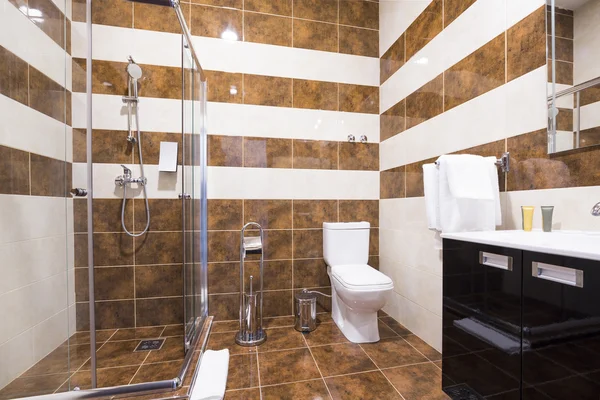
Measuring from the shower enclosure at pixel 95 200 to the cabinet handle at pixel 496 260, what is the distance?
1573 mm

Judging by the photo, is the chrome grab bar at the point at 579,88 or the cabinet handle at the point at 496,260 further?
the chrome grab bar at the point at 579,88

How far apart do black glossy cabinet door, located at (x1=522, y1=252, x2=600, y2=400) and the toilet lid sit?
88cm

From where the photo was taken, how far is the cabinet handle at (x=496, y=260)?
92 centimetres

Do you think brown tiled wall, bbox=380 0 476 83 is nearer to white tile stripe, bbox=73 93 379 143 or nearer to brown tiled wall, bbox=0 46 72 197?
white tile stripe, bbox=73 93 379 143

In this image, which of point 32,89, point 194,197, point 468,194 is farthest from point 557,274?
point 32,89

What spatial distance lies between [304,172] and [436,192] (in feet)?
3.68

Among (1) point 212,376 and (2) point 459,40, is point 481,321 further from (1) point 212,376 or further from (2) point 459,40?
(2) point 459,40

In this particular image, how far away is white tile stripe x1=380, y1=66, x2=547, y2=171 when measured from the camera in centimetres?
122

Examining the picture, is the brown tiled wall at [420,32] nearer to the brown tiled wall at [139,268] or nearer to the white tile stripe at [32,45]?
the brown tiled wall at [139,268]

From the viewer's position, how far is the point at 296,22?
2.31 m

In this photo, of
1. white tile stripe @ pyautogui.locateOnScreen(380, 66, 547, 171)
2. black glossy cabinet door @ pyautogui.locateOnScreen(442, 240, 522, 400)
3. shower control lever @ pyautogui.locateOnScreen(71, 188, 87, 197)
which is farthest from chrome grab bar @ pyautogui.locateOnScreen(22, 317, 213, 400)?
white tile stripe @ pyautogui.locateOnScreen(380, 66, 547, 171)

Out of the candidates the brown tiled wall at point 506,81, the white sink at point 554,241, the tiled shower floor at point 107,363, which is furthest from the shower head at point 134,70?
the white sink at point 554,241

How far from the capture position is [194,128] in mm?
1960

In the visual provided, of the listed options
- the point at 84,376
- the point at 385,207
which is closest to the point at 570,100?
the point at 385,207
